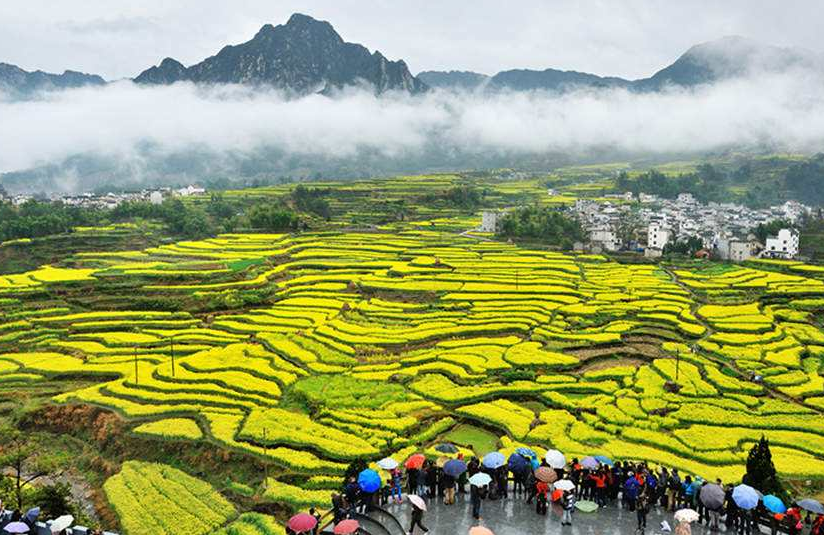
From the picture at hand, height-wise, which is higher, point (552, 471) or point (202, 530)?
point (552, 471)

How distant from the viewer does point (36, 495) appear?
2022 centimetres

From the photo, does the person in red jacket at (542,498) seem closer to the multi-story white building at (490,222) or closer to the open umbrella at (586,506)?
the open umbrella at (586,506)

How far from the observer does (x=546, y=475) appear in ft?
60.7

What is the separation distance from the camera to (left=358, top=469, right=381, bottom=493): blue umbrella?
18.2 metres

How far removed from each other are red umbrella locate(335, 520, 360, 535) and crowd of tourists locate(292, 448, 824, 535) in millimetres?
1245

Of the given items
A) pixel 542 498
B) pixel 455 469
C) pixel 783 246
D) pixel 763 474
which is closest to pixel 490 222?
pixel 783 246

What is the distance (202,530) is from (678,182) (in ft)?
506

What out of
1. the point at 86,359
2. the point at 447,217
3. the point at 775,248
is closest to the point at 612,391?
the point at 86,359

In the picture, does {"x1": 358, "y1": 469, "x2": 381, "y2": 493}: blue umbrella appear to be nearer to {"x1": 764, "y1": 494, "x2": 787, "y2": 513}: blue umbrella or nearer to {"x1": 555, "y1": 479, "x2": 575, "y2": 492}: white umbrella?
{"x1": 555, "y1": 479, "x2": 575, "y2": 492}: white umbrella

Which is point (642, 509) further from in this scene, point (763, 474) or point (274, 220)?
point (274, 220)

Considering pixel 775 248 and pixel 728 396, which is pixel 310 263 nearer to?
pixel 728 396

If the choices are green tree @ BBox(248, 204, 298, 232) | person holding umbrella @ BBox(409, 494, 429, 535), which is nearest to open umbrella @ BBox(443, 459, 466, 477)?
person holding umbrella @ BBox(409, 494, 429, 535)

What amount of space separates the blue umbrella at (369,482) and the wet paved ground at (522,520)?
3.54 ft

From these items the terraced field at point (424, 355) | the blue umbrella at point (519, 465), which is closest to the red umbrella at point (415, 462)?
the blue umbrella at point (519, 465)
